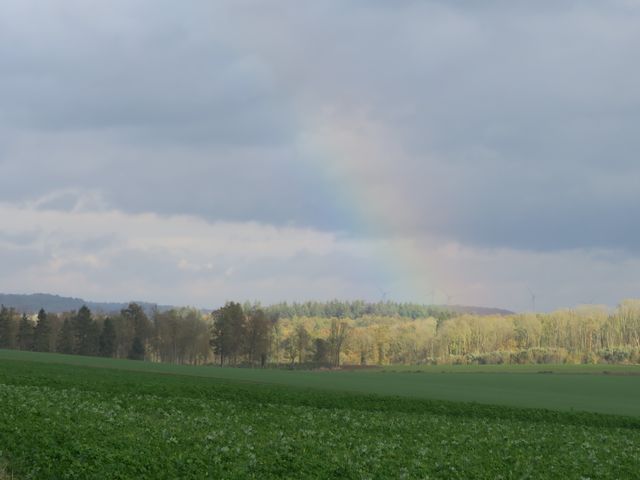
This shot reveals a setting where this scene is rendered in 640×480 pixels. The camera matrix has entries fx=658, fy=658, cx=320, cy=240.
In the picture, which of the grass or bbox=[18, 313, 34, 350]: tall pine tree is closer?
the grass

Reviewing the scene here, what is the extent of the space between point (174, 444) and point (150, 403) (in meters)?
15.4

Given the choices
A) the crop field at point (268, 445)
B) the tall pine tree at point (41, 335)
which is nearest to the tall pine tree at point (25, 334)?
the tall pine tree at point (41, 335)

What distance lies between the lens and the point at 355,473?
19.2 m

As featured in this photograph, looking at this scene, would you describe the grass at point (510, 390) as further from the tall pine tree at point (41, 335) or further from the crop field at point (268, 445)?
the tall pine tree at point (41, 335)

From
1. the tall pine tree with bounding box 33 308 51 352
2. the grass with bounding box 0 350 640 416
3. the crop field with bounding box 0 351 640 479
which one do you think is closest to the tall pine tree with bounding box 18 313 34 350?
the tall pine tree with bounding box 33 308 51 352

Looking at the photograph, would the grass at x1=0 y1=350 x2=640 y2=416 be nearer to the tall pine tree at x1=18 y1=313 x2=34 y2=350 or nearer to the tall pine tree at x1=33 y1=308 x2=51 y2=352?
the tall pine tree at x1=33 y1=308 x2=51 y2=352

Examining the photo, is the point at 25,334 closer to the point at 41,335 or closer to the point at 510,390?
the point at 41,335

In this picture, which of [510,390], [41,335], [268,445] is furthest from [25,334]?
[268,445]

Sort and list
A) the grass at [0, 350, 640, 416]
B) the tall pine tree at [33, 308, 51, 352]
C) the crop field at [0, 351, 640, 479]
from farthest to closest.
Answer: the tall pine tree at [33, 308, 51, 352], the grass at [0, 350, 640, 416], the crop field at [0, 351, 640, 479]

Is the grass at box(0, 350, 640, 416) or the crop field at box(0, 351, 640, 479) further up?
the crop field at box(0, 351, 640, 479)

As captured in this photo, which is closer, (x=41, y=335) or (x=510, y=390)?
(x=510, y=390)

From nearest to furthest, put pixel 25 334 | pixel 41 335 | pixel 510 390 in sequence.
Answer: pixel 510 390 → pixel 41 335 → pixel 25 334

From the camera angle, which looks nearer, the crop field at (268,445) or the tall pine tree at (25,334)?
the crop field at (268,445)

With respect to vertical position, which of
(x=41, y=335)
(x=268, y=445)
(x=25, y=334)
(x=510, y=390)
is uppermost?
(x=268, y=445)
